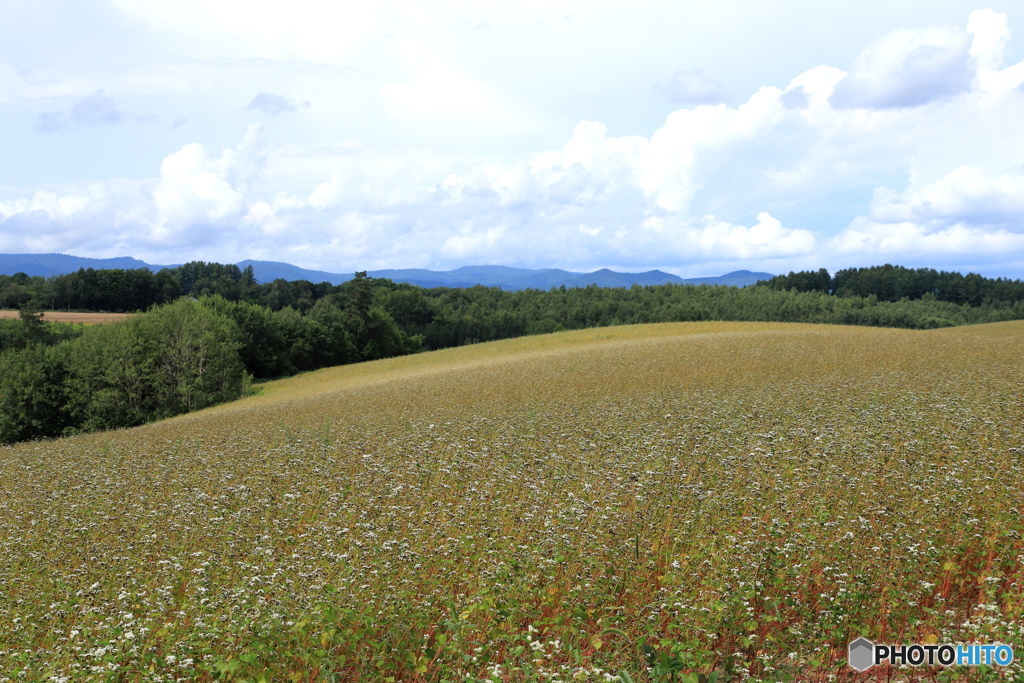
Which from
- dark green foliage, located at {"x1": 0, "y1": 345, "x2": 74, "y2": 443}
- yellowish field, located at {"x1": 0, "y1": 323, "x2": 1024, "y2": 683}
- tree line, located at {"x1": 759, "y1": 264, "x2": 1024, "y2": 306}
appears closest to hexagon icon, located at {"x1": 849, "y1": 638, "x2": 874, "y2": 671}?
yellowish field, located at {"x1": 0, "y1": 323, "x2": 1024, "y2": 683}

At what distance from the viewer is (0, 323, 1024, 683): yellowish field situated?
18.5 feet

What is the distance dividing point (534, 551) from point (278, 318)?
74.9 meters

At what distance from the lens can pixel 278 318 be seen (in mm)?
76812

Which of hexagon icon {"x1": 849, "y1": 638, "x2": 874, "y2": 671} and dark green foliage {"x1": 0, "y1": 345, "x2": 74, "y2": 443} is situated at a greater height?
hexagon icon {"x1": 849, "y1": 638, "x2": 874, "y2": 671}

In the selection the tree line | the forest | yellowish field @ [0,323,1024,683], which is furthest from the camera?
the tree line

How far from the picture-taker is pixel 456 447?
1252cm

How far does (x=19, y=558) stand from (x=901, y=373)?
22.0 meters

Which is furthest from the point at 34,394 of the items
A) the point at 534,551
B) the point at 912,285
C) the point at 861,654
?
the point at 912,285

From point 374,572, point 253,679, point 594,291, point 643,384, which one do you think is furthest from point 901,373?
point 594,291

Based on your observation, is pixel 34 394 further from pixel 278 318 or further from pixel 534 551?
pixel 534 551

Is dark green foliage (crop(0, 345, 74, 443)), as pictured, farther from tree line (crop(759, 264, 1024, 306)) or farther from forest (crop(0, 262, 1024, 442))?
tree line (crop(759, 264, 1024, 306))

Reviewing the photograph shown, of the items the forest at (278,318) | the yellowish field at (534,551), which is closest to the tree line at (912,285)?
the forest at (278,318)

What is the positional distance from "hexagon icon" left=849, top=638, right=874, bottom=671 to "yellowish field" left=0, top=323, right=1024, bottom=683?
11cm

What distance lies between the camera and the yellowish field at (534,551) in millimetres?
5625
